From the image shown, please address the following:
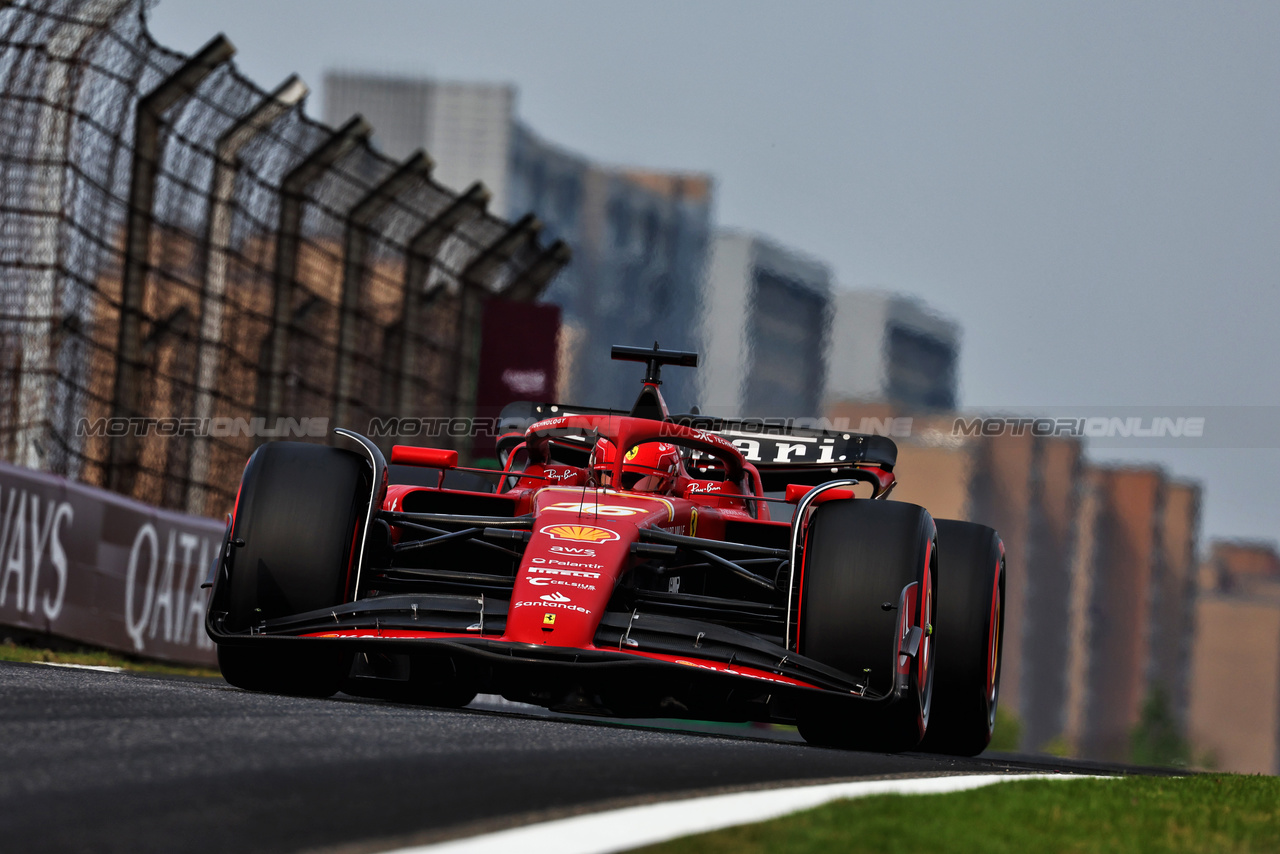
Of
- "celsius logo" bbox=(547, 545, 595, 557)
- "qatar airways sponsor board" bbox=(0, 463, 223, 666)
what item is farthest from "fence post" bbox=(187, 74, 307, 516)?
"celsius logo" bbox=(547, 545, 595, 557)

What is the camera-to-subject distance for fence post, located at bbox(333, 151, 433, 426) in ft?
49.8

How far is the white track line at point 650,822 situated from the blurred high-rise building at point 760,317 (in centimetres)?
1267

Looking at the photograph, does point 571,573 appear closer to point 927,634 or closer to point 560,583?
point 560,583

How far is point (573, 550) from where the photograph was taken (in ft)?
23.1

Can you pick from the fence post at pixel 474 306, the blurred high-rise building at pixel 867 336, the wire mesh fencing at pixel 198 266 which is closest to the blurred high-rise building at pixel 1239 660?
the blurred high-rise building at pixel 867 336

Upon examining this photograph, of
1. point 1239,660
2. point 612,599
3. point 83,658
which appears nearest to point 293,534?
point 612,599

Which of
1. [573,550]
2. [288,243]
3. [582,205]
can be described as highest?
[582,205]

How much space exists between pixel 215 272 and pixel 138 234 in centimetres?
100

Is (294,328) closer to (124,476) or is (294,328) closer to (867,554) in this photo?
(124,476)

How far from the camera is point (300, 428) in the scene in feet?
48.5

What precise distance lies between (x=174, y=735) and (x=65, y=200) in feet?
24.1

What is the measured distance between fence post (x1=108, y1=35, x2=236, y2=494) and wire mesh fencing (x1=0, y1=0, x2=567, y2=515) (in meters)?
0.01

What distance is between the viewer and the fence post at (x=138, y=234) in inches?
481

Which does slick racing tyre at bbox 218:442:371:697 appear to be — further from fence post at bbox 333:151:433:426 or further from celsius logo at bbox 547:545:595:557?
fence post at bbox 333:151:433:426
